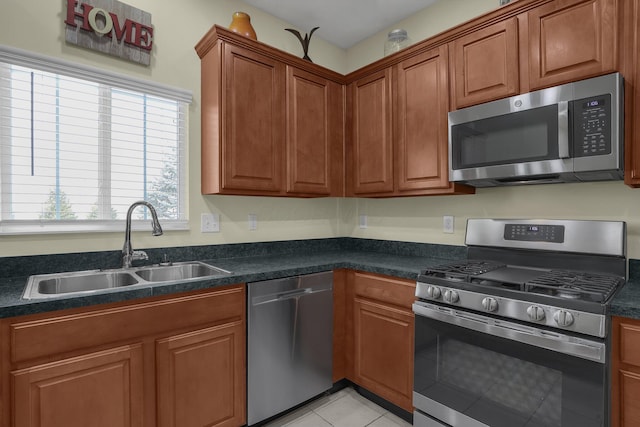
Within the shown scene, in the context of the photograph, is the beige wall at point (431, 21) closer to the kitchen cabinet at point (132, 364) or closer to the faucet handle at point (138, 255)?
the kitchen cabinet at point (132, 364)

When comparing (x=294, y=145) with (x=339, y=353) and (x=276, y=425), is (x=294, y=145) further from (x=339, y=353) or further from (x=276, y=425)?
(x=276, y=425)

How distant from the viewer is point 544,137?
165 cm

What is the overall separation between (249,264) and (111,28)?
159 centimetres

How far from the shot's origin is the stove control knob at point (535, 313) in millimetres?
1345

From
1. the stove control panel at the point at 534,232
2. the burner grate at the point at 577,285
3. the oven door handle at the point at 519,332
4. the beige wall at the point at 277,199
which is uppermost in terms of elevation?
the beige wall at the point at 277,199

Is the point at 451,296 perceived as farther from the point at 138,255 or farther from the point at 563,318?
the point at 138,255

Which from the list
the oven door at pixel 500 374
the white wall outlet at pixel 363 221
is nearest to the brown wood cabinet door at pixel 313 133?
the white wall outlet at pixel 363 221

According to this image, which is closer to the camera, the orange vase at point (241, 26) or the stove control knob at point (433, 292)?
the stove control knob at point (433, 292)

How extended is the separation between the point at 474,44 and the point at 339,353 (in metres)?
2.13

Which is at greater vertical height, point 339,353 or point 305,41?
point 305,41

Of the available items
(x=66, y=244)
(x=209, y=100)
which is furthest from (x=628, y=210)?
(x=66, y=244)

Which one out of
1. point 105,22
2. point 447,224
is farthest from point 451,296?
point 105,22

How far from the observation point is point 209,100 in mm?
2148

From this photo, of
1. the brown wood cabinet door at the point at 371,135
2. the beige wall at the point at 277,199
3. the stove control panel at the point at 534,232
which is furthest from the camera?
the brown wood cabinet door at the point at 371,135
